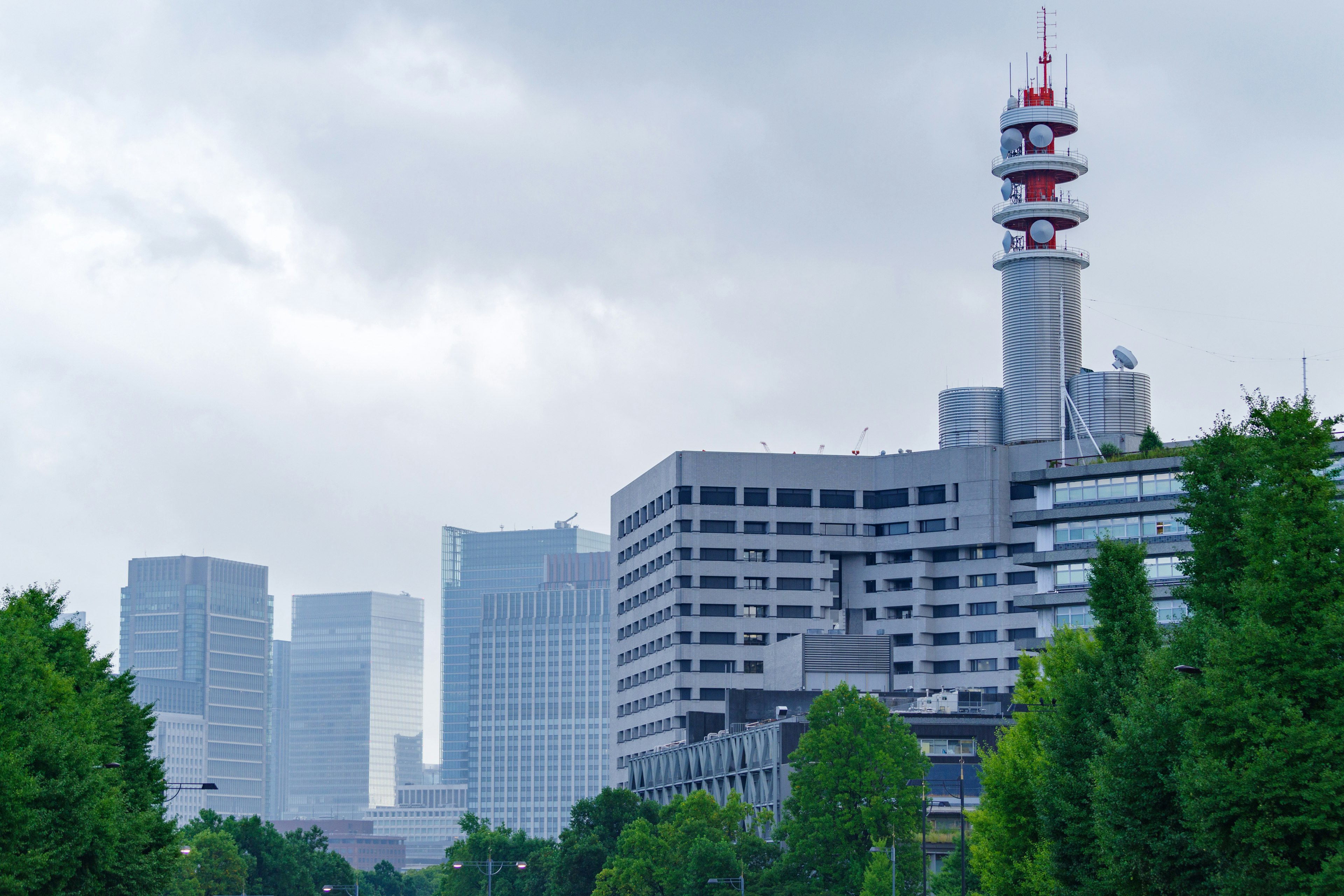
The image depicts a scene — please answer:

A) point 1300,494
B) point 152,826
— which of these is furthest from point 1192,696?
point 152,826

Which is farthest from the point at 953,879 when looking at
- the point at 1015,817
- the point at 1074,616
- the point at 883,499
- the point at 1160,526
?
the point at 883,499

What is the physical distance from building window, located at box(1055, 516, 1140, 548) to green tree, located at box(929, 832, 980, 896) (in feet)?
228

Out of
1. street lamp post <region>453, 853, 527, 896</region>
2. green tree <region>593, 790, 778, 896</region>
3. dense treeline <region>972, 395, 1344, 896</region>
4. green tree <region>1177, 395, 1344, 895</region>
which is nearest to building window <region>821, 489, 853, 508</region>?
street lamp post <region>453, 853, 527, 896</region>

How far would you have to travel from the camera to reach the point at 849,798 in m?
96.9

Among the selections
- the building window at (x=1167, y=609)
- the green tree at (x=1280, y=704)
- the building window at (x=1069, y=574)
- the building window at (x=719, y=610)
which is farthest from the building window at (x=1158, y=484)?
the green tree at (x=1280, y=704)

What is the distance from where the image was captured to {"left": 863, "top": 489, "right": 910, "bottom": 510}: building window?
198 meters

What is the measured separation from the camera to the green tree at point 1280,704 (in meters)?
41.7

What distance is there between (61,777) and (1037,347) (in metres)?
152

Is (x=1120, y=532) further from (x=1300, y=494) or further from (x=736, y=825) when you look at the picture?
(x=1300, y=494)

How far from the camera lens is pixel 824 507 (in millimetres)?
197750

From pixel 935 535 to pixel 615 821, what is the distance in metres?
59.9

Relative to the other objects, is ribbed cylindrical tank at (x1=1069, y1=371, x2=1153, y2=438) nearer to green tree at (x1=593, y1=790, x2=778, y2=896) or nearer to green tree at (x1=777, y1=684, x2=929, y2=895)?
green tree at (x1=593, y1=790, x2=778, y2=896)

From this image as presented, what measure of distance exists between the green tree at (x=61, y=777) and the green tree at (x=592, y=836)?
72392mm

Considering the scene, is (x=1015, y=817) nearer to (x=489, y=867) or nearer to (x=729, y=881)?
(x=729, y=881)
